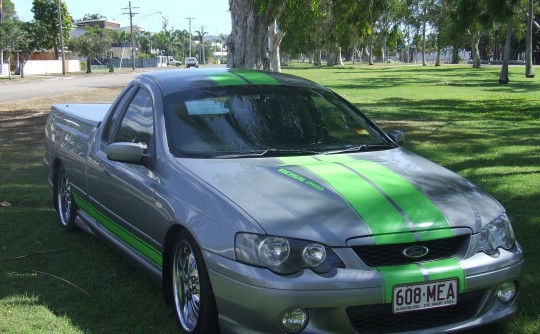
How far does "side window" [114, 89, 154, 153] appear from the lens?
4.95 m

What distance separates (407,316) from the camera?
3.56 meters

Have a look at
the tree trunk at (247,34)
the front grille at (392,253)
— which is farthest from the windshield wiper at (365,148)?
the tree trunk at (247,34)

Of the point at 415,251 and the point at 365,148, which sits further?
the point at 365,148

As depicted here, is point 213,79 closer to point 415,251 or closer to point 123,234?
point 123,234

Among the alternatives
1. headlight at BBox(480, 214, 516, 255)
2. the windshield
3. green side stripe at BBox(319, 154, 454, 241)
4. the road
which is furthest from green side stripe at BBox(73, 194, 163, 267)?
the road

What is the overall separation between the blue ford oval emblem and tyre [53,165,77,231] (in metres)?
3.79

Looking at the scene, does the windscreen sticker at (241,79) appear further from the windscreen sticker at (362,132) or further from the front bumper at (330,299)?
the front bumper at (330,299)

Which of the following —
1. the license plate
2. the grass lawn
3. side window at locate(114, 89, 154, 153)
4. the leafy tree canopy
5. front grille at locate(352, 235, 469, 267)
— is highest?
the leafy tree canopy

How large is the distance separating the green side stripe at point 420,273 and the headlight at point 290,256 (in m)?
0.25

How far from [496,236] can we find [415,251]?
0.59 meters

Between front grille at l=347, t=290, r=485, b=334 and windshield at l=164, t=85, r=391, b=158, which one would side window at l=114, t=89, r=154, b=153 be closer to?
windshield at l=164, t=85, r=391, b=158

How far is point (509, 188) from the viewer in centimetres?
822

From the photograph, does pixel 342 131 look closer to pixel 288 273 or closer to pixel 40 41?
pixel 288 273

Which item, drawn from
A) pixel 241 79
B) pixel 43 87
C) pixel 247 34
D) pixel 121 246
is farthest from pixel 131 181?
pixel 43 87
